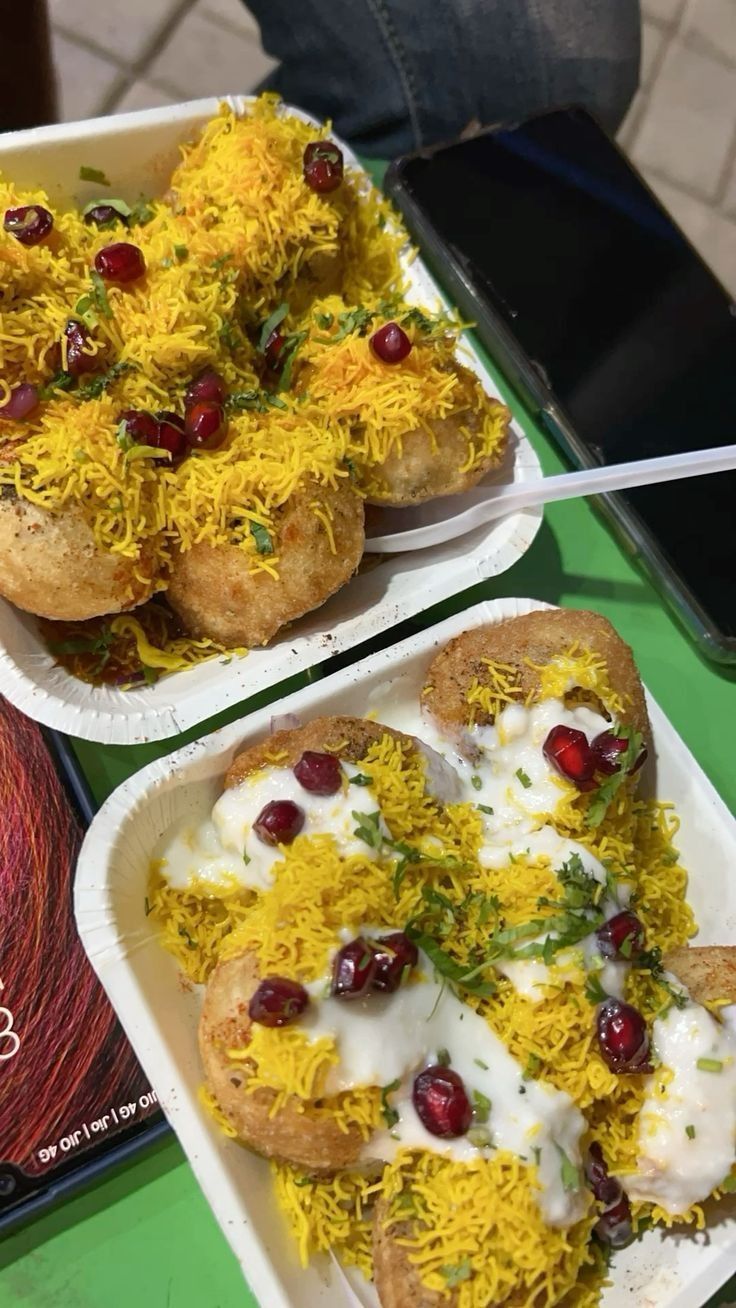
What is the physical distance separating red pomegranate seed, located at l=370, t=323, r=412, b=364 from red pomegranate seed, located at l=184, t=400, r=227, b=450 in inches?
13.0

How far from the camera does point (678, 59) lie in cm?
442

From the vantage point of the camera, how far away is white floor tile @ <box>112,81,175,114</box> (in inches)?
148

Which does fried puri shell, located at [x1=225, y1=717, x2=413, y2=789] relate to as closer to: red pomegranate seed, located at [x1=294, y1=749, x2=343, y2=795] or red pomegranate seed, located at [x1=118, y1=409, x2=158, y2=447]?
red pomegranate seed, located at [x1=294, y1=749, x2=343, y2=795]

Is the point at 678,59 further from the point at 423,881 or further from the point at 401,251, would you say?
the point at 423,881

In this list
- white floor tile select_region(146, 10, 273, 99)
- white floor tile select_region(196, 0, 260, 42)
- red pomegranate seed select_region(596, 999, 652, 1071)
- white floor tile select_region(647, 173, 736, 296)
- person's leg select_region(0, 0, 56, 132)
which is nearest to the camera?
red pomegranate seed select_region(596, 999, 652, 1071)

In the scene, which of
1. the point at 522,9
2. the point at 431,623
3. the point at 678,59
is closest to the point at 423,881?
the point at 431,623

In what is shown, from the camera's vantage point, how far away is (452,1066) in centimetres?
153

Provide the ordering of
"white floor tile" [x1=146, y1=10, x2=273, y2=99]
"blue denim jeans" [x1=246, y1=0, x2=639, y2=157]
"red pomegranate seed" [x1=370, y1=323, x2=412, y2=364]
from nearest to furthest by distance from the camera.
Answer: "red pomegranate seed" [x1=370, y1=323, x2=412, y2=364] → "blue denim jeans" [x1=246, y1=0, x2=639, y2=157] → "white floor tile" [x1=146, y1=10, x2=273, y2=99]

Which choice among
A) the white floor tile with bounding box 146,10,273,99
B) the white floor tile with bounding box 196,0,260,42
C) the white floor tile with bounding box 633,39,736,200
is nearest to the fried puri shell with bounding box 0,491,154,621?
the white floor tile with bounding box 146,10,273,99

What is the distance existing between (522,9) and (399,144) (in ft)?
1.59

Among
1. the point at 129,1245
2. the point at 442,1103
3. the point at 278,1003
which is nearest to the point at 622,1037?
the point at 442,1103

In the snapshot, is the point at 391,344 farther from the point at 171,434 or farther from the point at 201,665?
the point at 201,665

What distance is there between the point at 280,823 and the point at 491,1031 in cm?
47

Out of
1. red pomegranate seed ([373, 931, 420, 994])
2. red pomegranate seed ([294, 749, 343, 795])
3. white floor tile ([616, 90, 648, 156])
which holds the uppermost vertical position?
white floor tile ([616, 90, 648, 156])
